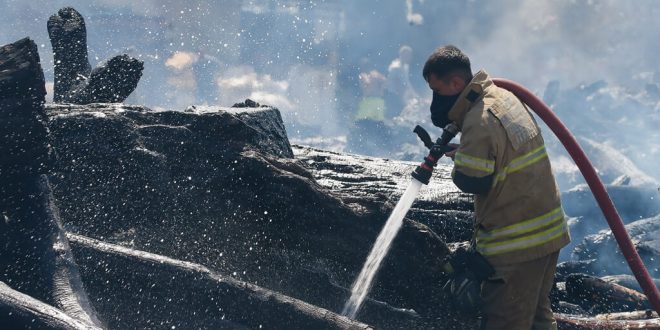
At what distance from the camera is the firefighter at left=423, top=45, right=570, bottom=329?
3527mm

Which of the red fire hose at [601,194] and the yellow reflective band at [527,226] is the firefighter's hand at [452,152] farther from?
the red fire hose at [601,194]

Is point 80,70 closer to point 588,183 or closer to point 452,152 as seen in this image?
point 452,152

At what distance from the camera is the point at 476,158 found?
11.4 ft

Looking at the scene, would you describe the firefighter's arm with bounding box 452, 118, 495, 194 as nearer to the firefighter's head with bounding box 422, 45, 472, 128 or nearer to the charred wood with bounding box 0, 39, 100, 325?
the firefighter's head with bounding box 422, 45, 472, 128

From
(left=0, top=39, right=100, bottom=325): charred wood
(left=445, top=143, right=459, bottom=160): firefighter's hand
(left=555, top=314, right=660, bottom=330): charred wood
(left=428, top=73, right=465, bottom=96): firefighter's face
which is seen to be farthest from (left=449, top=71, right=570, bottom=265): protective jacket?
(left=0, top=39, right=100, bottom=325): charred wood

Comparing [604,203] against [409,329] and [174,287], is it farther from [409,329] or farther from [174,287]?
[174,287]

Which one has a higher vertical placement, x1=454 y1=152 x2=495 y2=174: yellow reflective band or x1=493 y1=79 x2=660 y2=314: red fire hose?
x1=493 y1=79 x2=660 y2=314: red fire hose

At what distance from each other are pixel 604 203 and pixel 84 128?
210 inches

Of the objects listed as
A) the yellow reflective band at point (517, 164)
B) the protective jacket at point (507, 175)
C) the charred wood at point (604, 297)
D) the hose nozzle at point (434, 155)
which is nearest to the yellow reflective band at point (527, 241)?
the protective jacket at point (507, 175)

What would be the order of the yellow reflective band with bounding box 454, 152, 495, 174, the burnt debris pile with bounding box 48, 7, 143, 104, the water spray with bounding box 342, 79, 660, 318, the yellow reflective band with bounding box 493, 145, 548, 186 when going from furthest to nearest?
1. the burnt debris pile with bounding box 48, 7, 143, 104
2. the water spray with bounding box 342, 79, 660, 318
3. the yellow reflective band with bounding box 493, 145, 548, 186
4. the yellow reflective band with bounding box 454, 152, 495, 174

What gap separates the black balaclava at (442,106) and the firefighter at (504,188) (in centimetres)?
3

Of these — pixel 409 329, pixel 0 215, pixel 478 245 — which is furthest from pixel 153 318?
pixel 478 245

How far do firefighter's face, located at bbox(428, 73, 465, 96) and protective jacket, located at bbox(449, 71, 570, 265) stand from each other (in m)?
0.10

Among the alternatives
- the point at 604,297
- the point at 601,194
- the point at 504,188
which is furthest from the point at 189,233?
the point at 604,297
